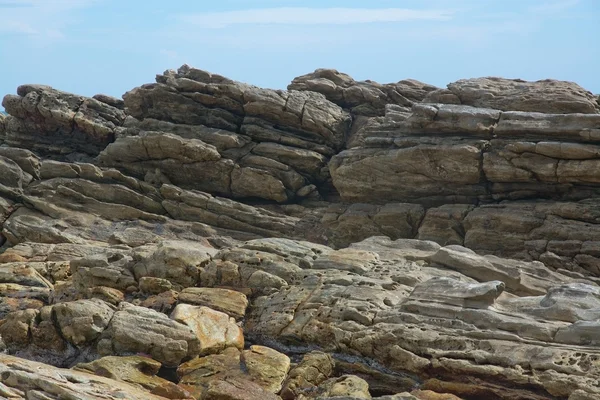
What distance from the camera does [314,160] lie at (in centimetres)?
6291

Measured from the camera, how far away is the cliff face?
100ft

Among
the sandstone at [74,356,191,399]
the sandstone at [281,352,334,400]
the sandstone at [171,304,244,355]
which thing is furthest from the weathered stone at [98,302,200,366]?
the sandstone at [281,352,334,400]

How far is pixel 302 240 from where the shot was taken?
5697cm

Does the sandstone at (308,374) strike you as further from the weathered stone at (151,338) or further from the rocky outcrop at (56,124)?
the rocky outcrop at (56,124)

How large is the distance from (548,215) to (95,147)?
129 ft

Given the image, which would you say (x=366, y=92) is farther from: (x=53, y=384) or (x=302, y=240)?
(x=53, y=384)

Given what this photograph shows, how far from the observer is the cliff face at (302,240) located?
3048cm

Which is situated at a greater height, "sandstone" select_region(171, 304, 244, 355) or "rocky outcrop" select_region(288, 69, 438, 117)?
"rocky outcrop" select_region(288, 69, 438, 117)

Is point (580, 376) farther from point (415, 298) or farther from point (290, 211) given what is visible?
point (290, 211)

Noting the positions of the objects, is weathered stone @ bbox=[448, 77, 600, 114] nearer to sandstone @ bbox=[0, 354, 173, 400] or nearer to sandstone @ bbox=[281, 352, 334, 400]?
sandstone @ bbox=[281, 352, 334, 400]

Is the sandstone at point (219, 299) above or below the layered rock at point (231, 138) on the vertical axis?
below

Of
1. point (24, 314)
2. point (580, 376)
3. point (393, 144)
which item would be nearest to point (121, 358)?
point (24, 314)

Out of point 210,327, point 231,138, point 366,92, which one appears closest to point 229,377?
point 210,327

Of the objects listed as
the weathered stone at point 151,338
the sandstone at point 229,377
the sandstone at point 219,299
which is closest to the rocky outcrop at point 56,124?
the sandstone at point 219,299
